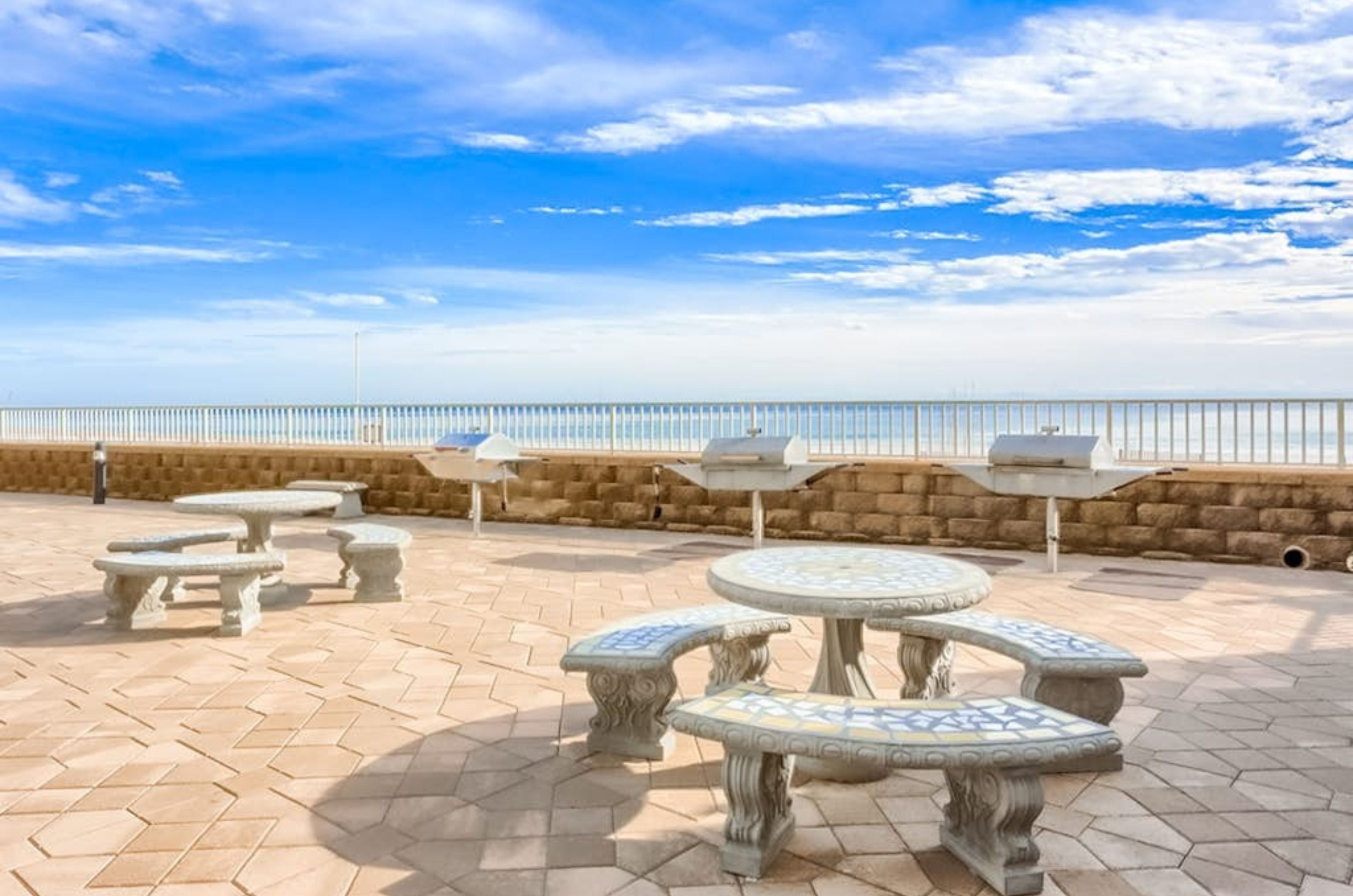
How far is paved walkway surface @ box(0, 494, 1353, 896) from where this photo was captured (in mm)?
2432

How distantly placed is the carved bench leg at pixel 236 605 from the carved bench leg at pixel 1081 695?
14.5ft

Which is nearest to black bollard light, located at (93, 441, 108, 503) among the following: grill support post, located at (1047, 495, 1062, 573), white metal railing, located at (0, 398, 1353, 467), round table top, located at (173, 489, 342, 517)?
white metal railing, located at (0, 398, 1353, 467)

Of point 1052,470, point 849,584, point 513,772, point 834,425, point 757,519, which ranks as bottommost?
point 513,772

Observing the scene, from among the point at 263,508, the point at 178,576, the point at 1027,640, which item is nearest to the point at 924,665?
the point at 1027,640

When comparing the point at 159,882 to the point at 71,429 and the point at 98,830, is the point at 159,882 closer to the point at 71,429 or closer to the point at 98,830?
the point at 98,830

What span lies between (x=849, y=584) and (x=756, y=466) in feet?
13.8

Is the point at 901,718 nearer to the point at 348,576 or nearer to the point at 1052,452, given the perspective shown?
the point at 1052,452

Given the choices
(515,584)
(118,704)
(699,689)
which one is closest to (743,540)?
(515,584)

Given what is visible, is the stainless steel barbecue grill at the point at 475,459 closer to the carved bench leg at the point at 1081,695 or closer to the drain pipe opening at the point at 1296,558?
the carved bench leg at the point at 1081,695

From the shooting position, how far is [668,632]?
3.45 meters

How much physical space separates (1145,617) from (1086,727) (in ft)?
12.4

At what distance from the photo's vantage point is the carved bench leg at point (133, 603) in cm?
528

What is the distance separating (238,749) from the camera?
336cm

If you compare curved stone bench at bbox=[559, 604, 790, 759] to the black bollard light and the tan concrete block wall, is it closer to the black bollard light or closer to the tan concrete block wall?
the tan concrete block wall
